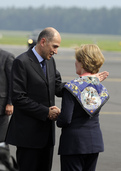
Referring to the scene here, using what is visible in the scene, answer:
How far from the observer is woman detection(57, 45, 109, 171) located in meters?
3.98

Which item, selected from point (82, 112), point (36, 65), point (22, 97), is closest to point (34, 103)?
point (22, 97)

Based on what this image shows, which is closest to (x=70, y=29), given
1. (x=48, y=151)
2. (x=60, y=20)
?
(x=60, y=20)

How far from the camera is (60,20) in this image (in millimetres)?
186875

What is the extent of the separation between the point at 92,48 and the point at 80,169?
3.43 ft

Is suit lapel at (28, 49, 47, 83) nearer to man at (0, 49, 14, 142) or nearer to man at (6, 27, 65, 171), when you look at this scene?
man at (6, 27, 65, 171)

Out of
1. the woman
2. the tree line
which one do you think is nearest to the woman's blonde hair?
the woman

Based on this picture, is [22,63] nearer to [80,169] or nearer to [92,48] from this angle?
[92,48]

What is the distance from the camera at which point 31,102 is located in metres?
4.25

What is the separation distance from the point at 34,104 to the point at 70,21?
181340 mm

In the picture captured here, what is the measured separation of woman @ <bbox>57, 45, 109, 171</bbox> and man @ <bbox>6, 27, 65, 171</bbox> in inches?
11.1

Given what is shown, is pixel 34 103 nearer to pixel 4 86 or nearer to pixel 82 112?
pixel 82 112

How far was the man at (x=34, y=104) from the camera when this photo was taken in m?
4.24

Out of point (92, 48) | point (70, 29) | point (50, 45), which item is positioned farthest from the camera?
point (70, 29)

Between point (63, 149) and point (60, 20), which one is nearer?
point (63, 149)
